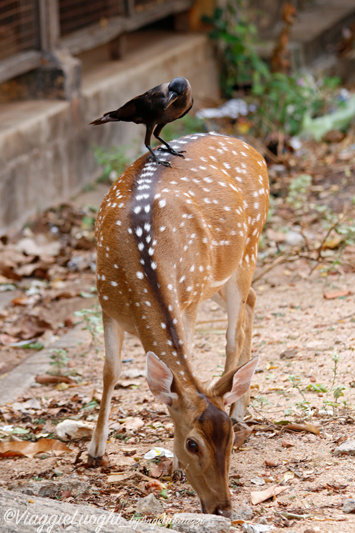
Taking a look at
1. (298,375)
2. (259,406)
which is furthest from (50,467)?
(298,375)

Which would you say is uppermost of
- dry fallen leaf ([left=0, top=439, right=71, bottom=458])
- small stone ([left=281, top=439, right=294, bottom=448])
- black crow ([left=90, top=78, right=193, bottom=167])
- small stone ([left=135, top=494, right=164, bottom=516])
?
black crow ([left=90, top=78, right=193, bottom=167])

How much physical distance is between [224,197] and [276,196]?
456cm

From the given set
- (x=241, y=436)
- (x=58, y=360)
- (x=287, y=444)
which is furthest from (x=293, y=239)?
(x=287, y=444)

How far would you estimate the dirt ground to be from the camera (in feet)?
Result: 11.9

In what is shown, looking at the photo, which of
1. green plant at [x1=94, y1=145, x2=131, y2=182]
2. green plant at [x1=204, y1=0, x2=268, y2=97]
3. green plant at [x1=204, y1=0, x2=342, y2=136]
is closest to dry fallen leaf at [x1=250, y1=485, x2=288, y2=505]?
green plant at [x1=94, y1=145, x2=131, y2=182]

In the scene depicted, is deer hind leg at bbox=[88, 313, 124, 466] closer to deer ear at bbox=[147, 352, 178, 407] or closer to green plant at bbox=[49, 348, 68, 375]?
deer ear at bbox=[147, 352, 178, 407]

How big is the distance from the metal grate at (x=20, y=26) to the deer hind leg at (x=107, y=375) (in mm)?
5554

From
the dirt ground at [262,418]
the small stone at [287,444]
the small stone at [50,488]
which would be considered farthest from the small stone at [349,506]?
the small stone at [50,488]

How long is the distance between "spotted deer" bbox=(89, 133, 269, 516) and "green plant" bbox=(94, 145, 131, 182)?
4075 mm

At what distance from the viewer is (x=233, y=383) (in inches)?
136

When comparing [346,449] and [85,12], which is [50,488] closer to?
[346,449]

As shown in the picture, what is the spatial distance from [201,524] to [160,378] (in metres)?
0.64

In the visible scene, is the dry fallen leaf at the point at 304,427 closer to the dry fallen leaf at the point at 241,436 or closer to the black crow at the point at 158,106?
the dry fallen leaf at the point at 241,436

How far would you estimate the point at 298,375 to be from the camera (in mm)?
4852
